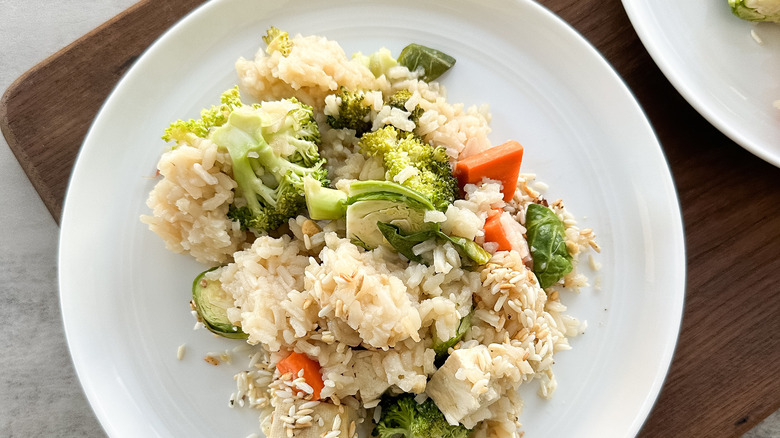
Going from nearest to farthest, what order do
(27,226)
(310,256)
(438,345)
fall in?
(438,345), (310,256), (27,226)

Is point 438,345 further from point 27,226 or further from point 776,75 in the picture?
point 27,226

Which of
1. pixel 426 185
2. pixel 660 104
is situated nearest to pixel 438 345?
pixel 426 185

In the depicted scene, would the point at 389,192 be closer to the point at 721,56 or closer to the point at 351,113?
the point at 351,113

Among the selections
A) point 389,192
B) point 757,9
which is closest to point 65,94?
point 389,192

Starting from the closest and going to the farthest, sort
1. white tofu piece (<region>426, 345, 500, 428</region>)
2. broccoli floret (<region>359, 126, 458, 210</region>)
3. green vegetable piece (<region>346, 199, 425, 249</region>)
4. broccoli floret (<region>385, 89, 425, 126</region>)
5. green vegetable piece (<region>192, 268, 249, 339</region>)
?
white tofu piece (<region>426, 345, 500, 428</region>) < green vegetable piece (<region>346, 199, 425, 249</region>) < broccoli floret (<region>359, 126, 458, 210</region>) < green vegetable piece (<region>192, 268, 249, 339</region>) < broccoli floret (<region>385, 89, 425, 126</region>)

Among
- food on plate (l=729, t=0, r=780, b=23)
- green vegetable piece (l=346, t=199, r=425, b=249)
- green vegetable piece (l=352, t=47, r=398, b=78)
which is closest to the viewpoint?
green vegetable piece (l=346, t=199, r=425, b=249)

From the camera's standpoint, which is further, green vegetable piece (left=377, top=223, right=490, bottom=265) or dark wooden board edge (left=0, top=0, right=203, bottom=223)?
dark wooden board edge (left=0, top=0, right=203, bottom=223)

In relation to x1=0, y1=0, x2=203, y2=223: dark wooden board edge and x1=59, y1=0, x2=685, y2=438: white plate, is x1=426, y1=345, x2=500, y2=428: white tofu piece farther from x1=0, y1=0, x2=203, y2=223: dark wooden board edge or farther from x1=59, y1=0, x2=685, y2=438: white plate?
x1=0, y1=0, x2=203, y2=223: dark wooden board edge

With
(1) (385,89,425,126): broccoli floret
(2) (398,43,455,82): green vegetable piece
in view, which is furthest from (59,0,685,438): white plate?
(1) (385,89,425,126): broccoli floret
